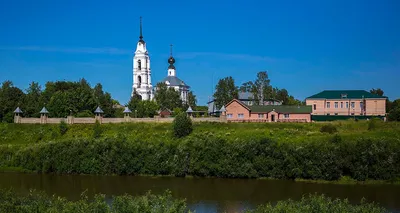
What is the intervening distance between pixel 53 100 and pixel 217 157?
33753 mm

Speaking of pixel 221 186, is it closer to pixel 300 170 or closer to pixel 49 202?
pixel 300 170

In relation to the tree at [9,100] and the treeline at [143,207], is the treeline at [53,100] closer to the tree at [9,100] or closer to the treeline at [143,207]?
the tree at [9,100]

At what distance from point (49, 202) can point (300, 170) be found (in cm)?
2354

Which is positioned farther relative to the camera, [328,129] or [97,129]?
[97,129]

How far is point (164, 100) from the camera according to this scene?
83125 millimetres

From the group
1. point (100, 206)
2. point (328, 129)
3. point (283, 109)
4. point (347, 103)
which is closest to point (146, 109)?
point (283, 109)

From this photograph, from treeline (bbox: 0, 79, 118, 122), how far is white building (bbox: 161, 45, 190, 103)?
2880 cm

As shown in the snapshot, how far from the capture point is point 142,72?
100 m

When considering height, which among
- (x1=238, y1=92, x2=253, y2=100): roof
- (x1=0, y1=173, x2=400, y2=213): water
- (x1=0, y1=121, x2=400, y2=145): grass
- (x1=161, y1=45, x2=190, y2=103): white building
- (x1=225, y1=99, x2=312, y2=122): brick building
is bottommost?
(x1=0, y1=173, x2=400, y2=213): water

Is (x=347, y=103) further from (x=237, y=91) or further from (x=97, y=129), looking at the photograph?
(x=97, y=129)

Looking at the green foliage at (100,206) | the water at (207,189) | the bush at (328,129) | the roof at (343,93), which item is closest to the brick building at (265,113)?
the bush at (328,129)

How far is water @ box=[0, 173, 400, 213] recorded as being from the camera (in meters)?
32.3

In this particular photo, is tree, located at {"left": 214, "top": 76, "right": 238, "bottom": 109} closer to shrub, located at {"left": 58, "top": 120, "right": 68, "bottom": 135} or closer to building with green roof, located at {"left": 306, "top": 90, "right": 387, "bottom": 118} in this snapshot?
building with green roof, located at {"left": 306, "top": 90, "right": 387, "bottom": 118}

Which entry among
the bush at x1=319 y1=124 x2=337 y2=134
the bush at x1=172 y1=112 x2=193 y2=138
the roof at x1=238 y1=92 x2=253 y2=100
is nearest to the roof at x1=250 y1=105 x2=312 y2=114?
the bush at x1=319 y1=124 x2=337 y2=134
